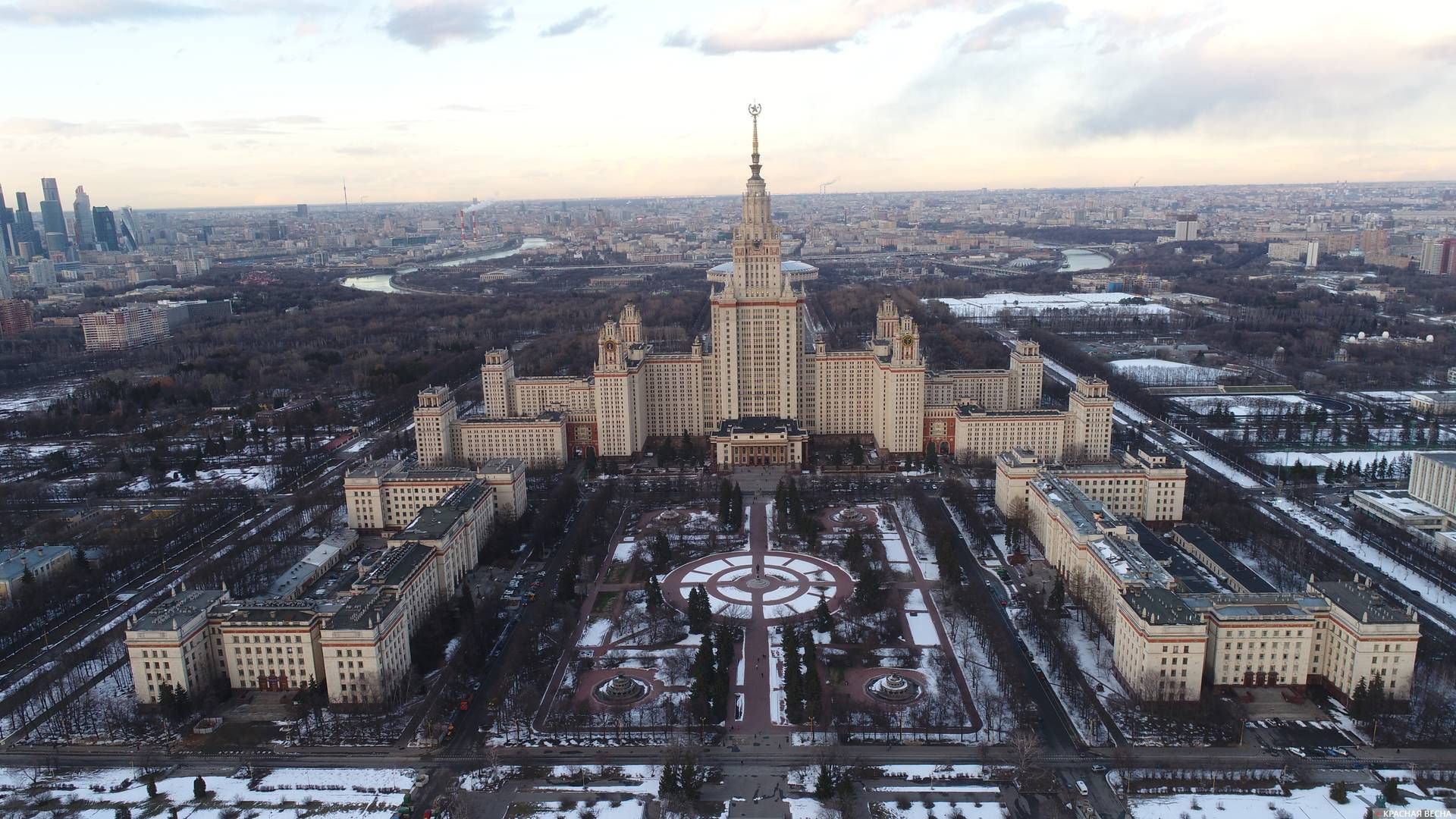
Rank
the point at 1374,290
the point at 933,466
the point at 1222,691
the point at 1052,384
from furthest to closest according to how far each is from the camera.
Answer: the point at 1374,290
the point at 1052,384
the point at 933,466
the point at 1222,691

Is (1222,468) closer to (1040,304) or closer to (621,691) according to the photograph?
(621,691)

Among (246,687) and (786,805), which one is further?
(246,687)

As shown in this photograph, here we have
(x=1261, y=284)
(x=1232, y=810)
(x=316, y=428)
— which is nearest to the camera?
(x=1232, y=810)

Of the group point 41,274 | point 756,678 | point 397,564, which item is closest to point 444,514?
point 397,564

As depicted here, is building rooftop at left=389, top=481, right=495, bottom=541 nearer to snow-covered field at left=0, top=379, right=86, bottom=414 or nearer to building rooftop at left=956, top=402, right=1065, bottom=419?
building rooftop at left=956, top=402, right=1065, bottom=419

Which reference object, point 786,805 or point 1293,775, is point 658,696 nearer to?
point 786,805

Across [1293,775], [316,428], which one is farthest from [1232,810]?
[316,428]
